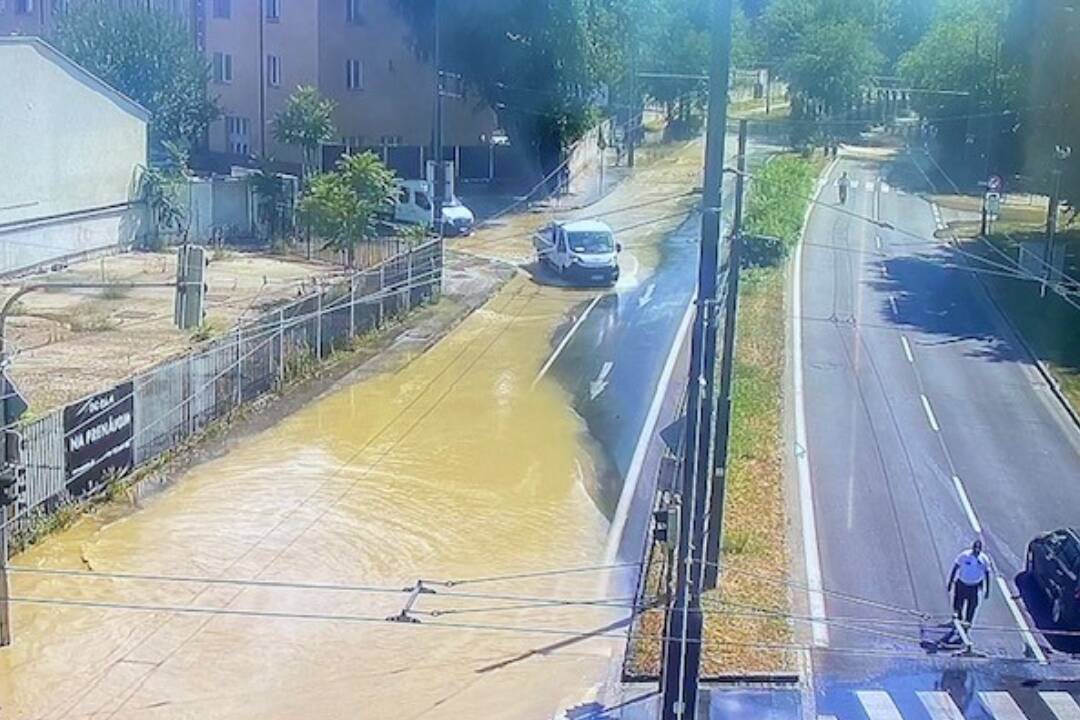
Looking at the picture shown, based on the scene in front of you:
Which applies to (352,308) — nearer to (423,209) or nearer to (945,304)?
(945,304)

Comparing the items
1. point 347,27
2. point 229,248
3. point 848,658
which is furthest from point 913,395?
point 347,27

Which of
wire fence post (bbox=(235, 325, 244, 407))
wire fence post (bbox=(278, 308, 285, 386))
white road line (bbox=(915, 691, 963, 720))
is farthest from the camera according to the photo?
wire fence post (bbox=(278, 308, 285, 386))

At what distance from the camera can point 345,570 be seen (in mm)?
18328

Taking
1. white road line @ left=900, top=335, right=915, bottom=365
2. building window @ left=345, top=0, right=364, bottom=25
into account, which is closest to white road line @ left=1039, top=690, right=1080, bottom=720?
white road line @ left=900, top=335, right=915, bottom=365

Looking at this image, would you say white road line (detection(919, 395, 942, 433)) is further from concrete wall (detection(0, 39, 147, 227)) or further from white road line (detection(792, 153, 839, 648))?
concrete wall (detection(0, 39, 147, 227))

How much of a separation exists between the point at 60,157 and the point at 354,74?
1657cm

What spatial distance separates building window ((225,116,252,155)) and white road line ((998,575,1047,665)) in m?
43.0

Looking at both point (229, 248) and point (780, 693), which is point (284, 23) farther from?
point (780, 693)

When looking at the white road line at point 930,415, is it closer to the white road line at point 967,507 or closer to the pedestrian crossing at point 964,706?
the white road line at point 967,507

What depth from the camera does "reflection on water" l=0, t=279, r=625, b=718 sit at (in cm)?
1486

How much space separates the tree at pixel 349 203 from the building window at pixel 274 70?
14.3 metres

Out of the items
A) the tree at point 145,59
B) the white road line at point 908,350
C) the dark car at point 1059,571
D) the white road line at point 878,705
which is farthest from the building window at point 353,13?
the white road line at point 878,705

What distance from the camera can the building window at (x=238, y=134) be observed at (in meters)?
55.9

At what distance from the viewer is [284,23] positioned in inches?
2073
